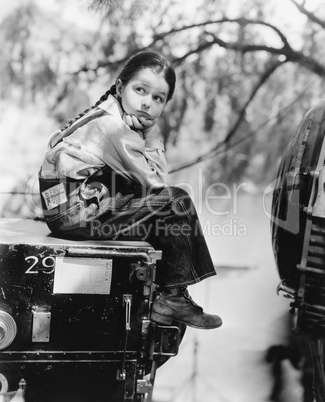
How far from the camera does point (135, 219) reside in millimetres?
2395

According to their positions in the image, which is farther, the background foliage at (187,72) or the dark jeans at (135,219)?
the background foliage at (187,72)

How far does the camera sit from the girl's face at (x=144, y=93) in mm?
2494

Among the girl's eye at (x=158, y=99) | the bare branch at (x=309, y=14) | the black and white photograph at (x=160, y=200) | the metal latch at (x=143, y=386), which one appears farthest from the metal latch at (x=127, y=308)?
the bare branch at (x=309, y=14)

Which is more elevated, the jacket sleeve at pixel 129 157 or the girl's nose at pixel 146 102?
the girl's nose at pixel 146 102

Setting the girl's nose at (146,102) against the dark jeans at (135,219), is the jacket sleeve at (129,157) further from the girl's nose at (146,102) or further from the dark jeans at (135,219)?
the girl's nose at (146,102)

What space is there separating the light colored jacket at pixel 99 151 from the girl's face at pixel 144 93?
0.30 feet

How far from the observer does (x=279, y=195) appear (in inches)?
107

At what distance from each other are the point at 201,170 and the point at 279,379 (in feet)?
4.56

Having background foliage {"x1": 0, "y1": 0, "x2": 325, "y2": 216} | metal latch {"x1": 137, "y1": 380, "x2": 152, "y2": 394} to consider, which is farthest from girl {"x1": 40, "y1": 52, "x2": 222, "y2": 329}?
background foliage {"x1": 0, "y1": 0, "x2": 325, "y2": 216}

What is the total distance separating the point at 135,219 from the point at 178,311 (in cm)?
48

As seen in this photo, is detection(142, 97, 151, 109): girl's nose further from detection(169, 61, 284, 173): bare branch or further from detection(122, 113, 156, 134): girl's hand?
detection(169, 61, 284, 173): bare branch

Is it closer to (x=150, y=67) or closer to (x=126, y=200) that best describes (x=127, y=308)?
(x=126, y=200)

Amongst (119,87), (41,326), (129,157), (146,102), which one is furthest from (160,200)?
(41,326)

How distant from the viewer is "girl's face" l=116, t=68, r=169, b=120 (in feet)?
8.18
